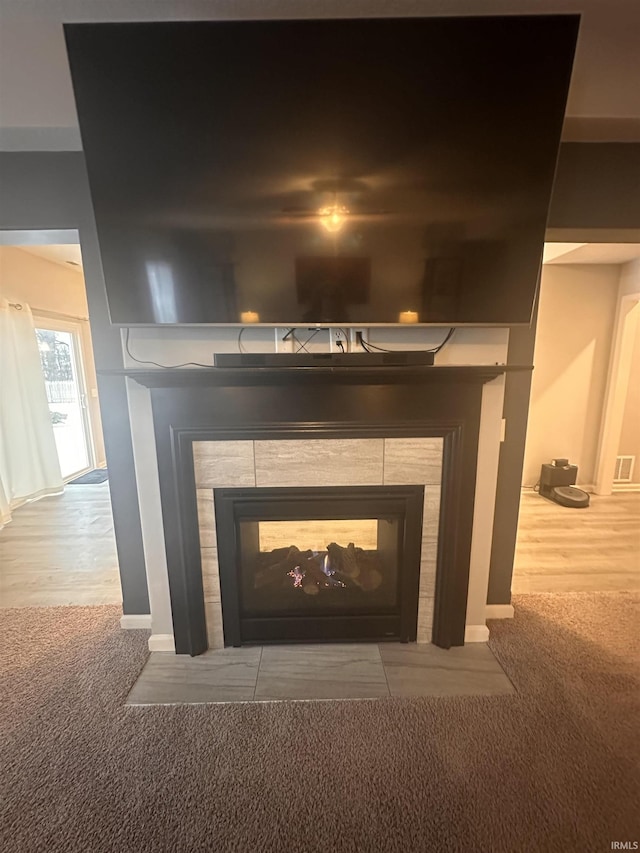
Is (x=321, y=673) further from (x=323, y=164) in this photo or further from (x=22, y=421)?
(x=22, y=421)

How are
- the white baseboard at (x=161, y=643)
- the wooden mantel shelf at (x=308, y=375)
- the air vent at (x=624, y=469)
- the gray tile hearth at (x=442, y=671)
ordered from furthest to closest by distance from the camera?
the air vent at (x=624, y=469) < the white baseboard at (x=161, y=643) < the gray tile hearth at (x=442, y=671) < the wooden mantel shelf at (x=308, y=375)

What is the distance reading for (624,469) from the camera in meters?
4.23

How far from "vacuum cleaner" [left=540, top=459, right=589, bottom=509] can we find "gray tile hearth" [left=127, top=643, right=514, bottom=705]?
8.13ft

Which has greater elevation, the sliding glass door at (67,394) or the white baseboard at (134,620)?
the sliding glass door at (67,394)

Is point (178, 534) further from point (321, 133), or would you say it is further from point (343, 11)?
point (343, 11)

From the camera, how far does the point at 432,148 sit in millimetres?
1370

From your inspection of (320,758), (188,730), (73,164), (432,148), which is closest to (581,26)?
(432,148)

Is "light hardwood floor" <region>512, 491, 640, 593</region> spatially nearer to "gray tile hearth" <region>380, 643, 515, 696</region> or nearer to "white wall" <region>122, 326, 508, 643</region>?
"gray tile hearth" <region>380, 643, 515, 696</region>

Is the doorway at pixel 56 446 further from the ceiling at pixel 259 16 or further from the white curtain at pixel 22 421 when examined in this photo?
the ceiling at pixel 259 16

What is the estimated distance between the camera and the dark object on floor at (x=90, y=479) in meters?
4.63

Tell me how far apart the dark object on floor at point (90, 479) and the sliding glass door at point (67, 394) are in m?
0.11

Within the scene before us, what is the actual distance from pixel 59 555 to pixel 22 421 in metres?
1.71

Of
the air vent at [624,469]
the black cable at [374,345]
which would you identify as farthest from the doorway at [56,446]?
the air vent at [624,469]

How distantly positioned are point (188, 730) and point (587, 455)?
4488 millimetres
